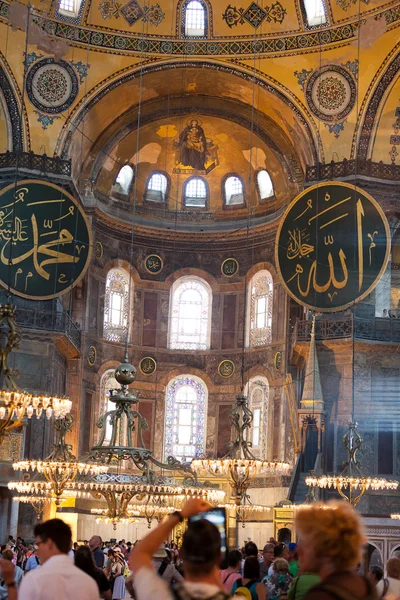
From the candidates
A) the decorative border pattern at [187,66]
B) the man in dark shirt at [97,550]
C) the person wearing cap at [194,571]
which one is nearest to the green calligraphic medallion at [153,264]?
the decorative border pattern at [187,66]

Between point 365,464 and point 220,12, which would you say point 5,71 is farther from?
point 365,464

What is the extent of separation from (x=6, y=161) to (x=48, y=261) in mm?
3200

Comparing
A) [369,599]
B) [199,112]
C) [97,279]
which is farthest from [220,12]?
[369,599]

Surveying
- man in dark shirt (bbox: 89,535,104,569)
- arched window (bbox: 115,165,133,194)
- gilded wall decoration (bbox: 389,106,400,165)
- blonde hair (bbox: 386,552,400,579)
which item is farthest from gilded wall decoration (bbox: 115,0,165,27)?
blonde hair (bbox: 386,552,400,579)

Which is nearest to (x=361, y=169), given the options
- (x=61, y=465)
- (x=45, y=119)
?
(x=45, y=119)

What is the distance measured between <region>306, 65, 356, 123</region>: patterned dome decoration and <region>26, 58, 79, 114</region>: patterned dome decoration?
4848mm

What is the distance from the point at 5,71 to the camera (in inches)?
809

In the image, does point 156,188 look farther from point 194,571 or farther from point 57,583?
point 194,571

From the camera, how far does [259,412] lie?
23562mm

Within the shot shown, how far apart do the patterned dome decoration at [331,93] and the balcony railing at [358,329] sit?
→ 418cm

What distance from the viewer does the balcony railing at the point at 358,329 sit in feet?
65.5

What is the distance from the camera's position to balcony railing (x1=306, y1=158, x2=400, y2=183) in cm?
2072

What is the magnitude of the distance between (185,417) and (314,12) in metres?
9.53

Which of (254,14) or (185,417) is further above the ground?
(254,14)
